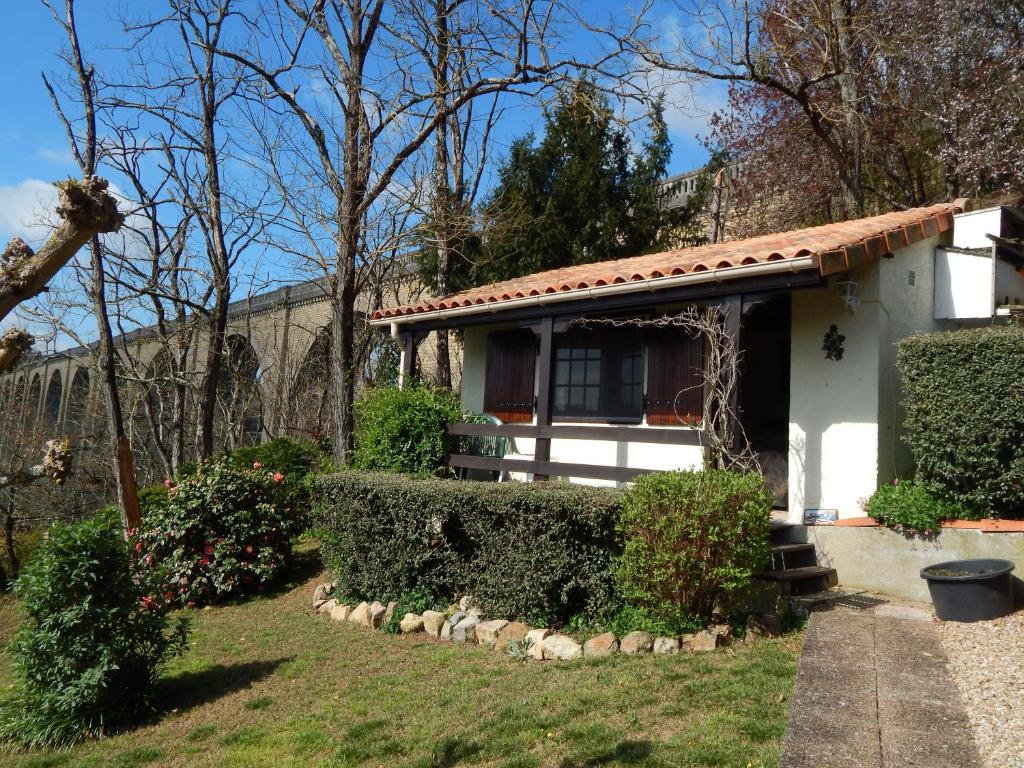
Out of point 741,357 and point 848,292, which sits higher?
point 848,292

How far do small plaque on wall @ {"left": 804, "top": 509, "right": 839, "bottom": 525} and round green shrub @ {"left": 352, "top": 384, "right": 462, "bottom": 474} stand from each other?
4.13 m

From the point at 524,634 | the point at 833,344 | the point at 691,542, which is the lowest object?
the point at 524,634

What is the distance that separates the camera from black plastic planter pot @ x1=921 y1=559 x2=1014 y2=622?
525 cm

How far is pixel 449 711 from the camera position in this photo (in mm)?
4598

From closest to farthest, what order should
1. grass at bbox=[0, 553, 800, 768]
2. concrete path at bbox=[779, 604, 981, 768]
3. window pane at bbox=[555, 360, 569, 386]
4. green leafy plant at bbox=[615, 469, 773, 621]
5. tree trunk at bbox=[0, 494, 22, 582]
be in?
concrete path at bbox=[779, 604, 981, 768] → grass at bbox=[0, 553, 800, 768] → green leafy plant at bbox=[615, 469, 773, 621] → window pane at bbox=[555, 360, 569, 386] → tree trunk at bbox=[0, 494, 22, 582]

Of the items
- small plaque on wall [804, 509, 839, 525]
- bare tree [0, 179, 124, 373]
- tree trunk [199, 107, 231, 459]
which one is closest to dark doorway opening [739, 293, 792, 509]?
small plaque on wall [804, 509, 839, 525]

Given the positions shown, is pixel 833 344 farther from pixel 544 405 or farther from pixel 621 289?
pixel 544 405

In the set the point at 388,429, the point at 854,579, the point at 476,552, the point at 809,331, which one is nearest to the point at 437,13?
the point at 388,429

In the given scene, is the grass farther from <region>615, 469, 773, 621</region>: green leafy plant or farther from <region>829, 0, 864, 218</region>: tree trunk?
<region>829, 0, 864, 218</region>: tree trunk

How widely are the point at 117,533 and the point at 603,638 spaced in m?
3.80

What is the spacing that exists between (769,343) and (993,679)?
5011 millimetres

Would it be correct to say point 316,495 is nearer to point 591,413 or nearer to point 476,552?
point 476,552

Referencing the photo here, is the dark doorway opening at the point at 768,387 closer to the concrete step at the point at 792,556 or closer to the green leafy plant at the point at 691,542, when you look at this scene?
the concrete step at the point at 792,556

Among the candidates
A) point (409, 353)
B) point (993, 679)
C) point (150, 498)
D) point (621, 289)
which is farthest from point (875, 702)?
point (150, 498)
